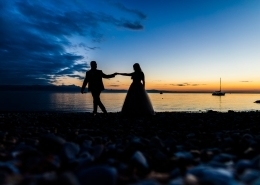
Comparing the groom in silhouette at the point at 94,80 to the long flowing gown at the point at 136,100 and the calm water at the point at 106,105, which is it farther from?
the calm water at the point at 106,105

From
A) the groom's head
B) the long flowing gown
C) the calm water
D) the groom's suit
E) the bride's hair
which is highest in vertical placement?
the groom's head

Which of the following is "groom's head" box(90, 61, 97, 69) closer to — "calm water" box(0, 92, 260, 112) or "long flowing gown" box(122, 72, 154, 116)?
"long flowing gown" box(122, 72, 154, 116)

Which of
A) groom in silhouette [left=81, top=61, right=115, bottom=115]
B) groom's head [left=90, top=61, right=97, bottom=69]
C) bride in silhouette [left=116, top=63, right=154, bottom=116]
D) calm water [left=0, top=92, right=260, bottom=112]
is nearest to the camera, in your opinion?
bride in silhouette [left=116, top=63, right=154, bottom=116]

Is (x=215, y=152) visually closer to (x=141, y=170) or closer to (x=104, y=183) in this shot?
(x=141, y=170)

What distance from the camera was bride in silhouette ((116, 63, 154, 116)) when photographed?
12.4m

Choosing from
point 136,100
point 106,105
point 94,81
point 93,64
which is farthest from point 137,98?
point 106,105

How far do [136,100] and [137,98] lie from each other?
12cm

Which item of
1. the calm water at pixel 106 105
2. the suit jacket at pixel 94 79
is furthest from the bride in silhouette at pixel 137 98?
the calm water at pixel 106 105

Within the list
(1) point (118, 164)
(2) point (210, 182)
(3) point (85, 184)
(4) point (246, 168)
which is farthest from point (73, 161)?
(4) point (246, 168)

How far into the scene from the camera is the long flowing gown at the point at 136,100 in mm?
12422

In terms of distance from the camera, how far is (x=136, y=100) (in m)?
12.4

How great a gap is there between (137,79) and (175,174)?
10.0m

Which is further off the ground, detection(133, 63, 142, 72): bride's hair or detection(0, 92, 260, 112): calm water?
detection(133, 63, 142, 72): bride's hair

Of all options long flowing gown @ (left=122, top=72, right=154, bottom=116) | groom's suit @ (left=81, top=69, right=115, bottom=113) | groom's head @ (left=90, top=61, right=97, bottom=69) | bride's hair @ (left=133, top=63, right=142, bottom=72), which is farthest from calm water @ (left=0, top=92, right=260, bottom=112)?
bride's hair @ (left=133, top=63, right=142, bottom=72)
